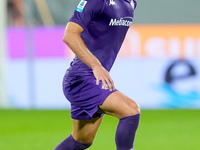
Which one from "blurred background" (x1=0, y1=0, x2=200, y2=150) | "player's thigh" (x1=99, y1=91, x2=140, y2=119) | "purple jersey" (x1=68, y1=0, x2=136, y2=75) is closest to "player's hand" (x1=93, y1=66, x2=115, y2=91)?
"player's thigh" (x1=99, y1=91, x2=140, y2=119)

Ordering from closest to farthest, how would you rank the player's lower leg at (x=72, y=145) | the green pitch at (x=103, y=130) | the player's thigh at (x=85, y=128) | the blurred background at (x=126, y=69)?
the player's thigh at (x=85, y=128) < the player's lower leg at (x=72, y=145) < the green pitch at (x=103, y=130) < the blurred background at (x=126, y=69)

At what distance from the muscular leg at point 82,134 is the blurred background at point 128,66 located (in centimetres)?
693

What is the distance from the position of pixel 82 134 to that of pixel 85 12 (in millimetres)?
1198

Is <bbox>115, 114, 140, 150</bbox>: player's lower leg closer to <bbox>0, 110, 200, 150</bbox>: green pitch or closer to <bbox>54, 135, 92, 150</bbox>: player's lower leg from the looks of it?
<bbox>54, 135, 92, 150</bbox>: player's lower leg

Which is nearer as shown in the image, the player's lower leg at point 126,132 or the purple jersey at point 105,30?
the player's lower leg at point 126,132

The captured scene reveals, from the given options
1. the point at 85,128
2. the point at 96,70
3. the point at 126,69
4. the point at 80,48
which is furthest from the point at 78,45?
the point at 126,69

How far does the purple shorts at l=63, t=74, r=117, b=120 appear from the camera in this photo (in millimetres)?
4620

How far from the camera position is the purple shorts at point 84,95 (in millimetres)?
4620

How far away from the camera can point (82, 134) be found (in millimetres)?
5102

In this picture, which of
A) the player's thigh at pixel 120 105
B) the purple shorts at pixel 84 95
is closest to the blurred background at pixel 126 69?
the purple shorts at pixel 84 95

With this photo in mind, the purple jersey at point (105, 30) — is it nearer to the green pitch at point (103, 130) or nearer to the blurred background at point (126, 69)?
the green pitch at point (103, 130)

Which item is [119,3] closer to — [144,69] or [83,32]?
[83,32]

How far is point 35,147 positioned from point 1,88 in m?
5.47

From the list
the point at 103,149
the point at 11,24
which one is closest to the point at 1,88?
the point at 11,24
